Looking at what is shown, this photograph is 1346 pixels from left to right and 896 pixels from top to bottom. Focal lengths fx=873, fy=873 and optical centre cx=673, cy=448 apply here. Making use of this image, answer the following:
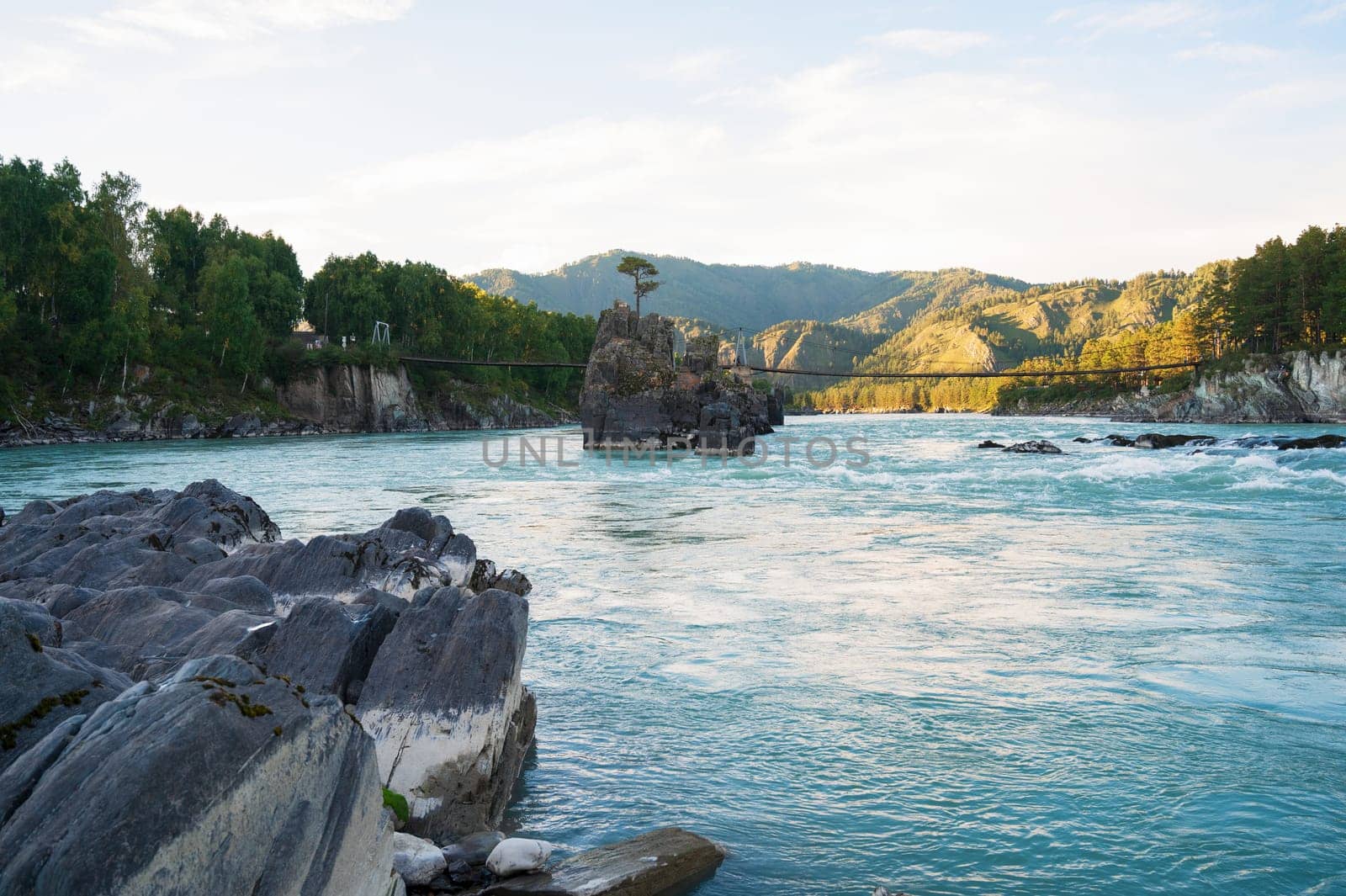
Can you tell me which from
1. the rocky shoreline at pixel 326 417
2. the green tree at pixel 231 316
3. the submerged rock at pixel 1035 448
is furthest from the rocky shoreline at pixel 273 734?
the green tree at pixel 231 316

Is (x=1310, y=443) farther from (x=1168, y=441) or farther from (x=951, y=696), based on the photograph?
(x=951, y=696)

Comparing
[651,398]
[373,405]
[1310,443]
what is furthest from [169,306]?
[1310,443]

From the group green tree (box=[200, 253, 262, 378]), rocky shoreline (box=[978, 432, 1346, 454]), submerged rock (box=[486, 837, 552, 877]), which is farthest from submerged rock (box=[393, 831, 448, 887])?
green tree (box=[200, 253, 262, 378])

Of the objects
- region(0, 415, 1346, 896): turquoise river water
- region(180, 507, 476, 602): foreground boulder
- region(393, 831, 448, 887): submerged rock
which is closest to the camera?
region(393, 831, 448, 887): submerged rock

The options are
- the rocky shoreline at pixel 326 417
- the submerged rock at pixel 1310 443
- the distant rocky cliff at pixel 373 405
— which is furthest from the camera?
the distant rocky cliff at pixel 373 405

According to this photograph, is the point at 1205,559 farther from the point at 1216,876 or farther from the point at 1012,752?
the point at 1216,876

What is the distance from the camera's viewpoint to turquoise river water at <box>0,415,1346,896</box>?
223 inches

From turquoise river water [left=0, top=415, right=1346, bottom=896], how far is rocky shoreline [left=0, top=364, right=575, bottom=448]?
174 feet

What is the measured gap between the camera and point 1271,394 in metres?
78.7

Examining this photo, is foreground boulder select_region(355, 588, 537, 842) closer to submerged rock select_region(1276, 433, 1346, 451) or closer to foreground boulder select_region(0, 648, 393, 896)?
foreground boulder select_region(0, 648, 393, 896)

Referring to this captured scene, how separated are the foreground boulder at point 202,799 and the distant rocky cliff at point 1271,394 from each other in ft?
295

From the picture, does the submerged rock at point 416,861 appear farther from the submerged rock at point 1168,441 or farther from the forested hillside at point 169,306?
the forested hillside at point 169,306

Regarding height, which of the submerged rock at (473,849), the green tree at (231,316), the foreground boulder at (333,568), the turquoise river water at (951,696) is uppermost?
the green tree at (231,316)

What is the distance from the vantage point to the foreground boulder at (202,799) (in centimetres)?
310
